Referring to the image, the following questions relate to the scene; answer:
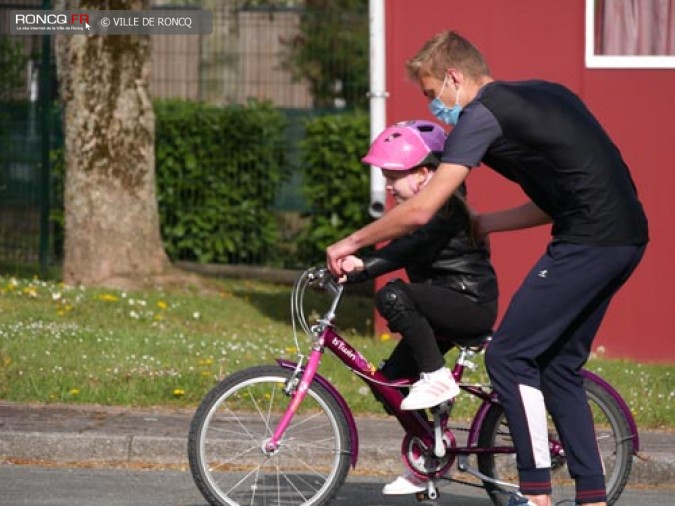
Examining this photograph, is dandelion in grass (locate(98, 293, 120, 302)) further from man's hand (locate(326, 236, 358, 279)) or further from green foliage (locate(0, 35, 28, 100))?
man's hand (locate(326, 236, 358, 279))

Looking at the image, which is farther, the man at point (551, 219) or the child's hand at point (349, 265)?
the child's hand at point (349, 265)

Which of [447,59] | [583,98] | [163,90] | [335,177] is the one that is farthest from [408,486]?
[163,90]

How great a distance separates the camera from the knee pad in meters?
6.05

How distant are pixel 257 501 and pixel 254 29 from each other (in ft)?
37.6

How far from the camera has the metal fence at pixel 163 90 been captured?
576 inches

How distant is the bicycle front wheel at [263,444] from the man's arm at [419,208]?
798 mm

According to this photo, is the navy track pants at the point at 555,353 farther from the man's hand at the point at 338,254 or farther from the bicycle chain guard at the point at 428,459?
the man's hand at the point at 338,254

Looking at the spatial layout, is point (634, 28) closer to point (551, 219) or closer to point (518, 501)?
point (551, 219)

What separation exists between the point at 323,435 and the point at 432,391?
47 centimetres

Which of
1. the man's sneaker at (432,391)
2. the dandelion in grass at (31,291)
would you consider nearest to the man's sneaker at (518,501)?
the man's sneaker at (432,391)

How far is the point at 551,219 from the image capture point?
5926 mm

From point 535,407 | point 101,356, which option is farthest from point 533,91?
point 101,356

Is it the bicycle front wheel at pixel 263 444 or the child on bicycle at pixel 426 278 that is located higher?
the child on bicycle at pixel 426 278

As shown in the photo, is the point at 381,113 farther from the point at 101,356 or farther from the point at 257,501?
the point at 257,501
